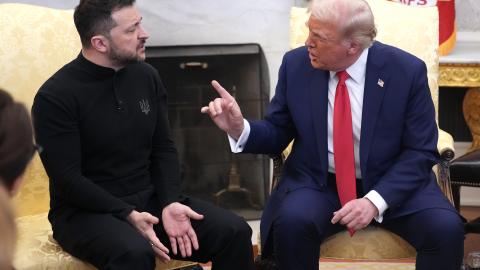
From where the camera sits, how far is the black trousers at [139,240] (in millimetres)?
2596

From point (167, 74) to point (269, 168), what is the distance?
77 cm

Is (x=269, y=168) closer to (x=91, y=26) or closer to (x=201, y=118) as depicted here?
(x=201, y=118)

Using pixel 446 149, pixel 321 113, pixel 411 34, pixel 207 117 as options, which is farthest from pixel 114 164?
pixel 207 117

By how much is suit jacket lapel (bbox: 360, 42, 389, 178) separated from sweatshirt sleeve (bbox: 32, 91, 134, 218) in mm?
830

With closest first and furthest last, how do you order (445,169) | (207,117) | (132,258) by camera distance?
(132,258) < (445,169) < (207,117)

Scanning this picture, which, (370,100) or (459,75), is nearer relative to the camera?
(370,100)

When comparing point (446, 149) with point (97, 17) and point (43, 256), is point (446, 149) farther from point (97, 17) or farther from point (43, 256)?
point (43, 256)

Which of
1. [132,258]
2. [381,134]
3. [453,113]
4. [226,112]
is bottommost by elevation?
[453,113]

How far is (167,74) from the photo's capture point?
4488 mm

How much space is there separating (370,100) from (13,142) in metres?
1.91

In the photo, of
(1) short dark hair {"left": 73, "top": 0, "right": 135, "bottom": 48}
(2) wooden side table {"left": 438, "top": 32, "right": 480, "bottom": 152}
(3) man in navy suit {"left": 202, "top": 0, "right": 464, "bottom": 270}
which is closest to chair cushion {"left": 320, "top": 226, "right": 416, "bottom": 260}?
(3) man in navy suit {"left": 202, "top": 0, "right": 464, "bottom": 270}

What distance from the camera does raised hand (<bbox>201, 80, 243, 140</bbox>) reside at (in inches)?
110

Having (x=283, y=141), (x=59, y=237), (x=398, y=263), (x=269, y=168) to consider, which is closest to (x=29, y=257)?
(x=59, y=237)

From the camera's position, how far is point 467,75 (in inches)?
171
